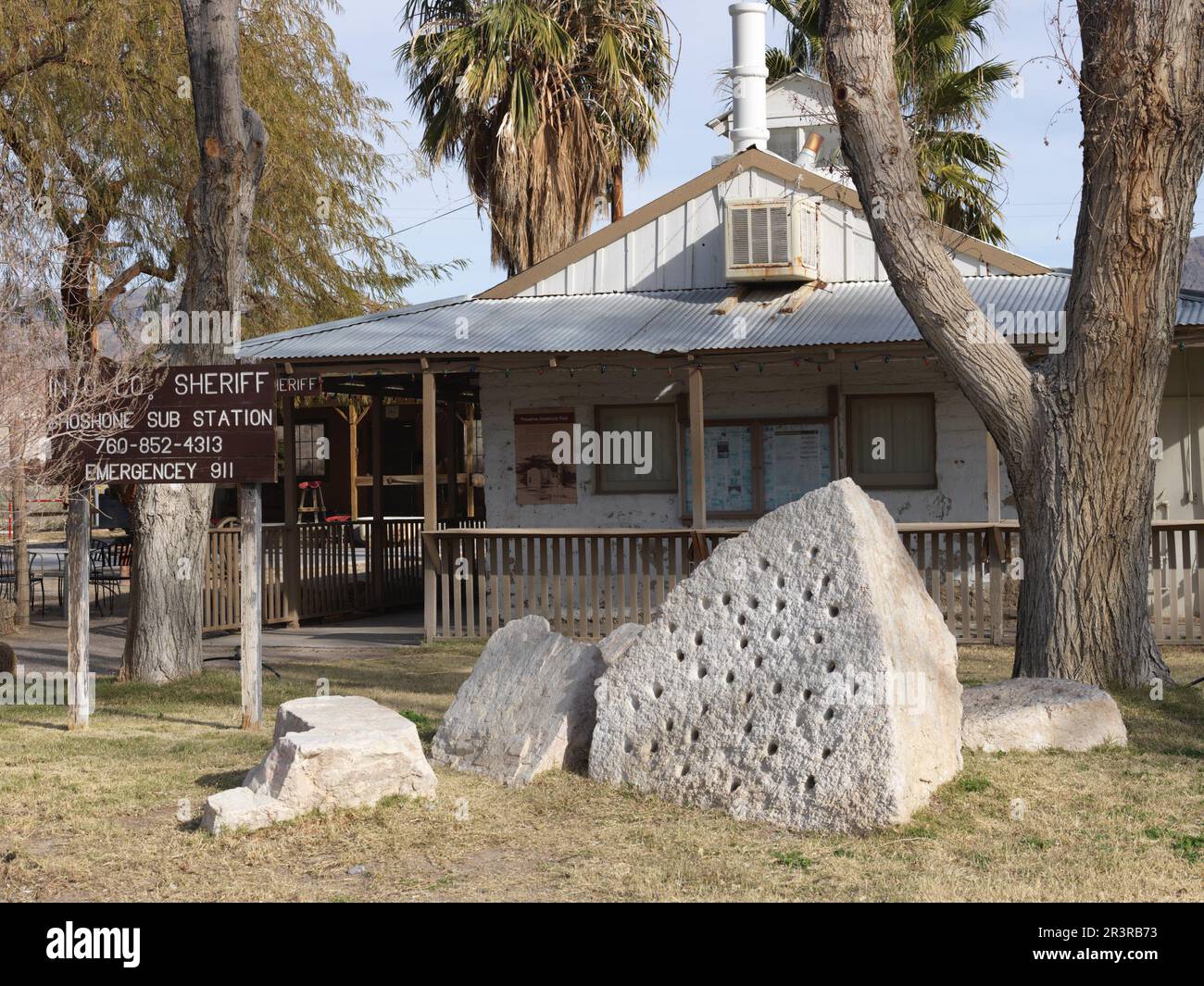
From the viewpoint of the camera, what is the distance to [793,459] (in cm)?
1488

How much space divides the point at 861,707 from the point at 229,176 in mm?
7225

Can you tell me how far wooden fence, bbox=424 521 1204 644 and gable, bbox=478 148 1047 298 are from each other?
3.17 meters

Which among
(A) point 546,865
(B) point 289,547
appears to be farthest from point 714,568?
(B) point 289,547

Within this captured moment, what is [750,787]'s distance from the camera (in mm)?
6367

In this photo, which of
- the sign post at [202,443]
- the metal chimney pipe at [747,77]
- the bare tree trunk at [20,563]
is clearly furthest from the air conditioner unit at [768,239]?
the bare tree trunk at [20,563]

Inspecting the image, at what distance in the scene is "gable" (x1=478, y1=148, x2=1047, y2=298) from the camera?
14938 mm

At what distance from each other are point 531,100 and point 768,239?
6827 millimetres

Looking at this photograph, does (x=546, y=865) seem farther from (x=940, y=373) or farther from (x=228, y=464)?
(x=940, y=373)

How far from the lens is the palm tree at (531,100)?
65.1ft

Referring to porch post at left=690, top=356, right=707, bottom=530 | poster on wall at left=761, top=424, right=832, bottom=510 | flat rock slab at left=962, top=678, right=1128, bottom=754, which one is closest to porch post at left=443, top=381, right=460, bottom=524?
poster on wall at left=761, top=424, right=832, bottom=510

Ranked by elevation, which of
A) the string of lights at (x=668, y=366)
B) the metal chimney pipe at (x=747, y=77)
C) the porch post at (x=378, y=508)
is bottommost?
the porch post at (x=378, y=508)

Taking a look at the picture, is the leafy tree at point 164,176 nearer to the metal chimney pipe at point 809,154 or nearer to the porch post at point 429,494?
the porch post at point 429,494

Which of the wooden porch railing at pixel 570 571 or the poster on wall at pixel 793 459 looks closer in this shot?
the wooden porch railing at pixel 570 571

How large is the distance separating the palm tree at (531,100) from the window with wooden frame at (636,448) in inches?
213
